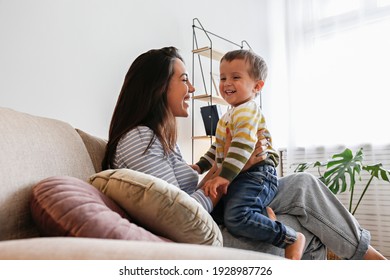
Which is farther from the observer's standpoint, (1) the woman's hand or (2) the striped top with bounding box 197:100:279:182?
(1) the woman's hand

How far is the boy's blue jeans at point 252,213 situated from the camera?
123cm

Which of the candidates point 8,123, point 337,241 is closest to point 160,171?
point 8,123

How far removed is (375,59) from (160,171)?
97.7 inches

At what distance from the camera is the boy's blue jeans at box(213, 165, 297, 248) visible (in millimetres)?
1228

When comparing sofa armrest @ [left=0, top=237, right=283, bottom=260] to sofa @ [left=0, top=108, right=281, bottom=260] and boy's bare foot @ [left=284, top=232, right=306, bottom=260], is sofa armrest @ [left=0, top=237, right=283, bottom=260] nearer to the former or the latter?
sofa @ [left=0, top=108, right=281, bottom=260]

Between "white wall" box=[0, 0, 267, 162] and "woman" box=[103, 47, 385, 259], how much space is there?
2.46 ft

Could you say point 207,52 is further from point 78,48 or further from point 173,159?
point 173,159

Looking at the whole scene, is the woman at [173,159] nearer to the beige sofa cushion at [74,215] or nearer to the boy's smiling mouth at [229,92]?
the boy's smiling mouth at [229,92]

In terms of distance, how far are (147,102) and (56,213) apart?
72 cm

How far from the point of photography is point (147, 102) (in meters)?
1.31

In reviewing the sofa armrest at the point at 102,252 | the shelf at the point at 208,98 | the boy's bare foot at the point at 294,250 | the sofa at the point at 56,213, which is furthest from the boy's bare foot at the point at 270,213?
the shelf at the point at 208,98

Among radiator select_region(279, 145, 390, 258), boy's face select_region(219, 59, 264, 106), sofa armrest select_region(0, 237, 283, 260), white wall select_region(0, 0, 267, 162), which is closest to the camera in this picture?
sofa armrest select_region(0, 237, 283, 260)

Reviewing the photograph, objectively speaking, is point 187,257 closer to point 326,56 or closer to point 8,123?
point 8,123

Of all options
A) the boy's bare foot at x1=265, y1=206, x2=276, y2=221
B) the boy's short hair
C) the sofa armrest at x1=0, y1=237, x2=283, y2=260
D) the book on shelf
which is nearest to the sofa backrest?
the sofa armrest at x1=0, y1=237, x2=283, y2=260
